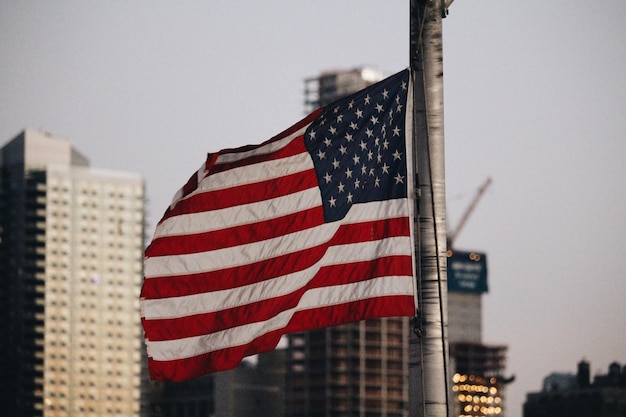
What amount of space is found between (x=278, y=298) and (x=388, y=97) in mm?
2759

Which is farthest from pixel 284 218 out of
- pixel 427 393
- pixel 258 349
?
pixel 427 393

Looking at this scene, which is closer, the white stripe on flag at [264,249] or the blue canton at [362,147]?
the blue canton at [362,147]

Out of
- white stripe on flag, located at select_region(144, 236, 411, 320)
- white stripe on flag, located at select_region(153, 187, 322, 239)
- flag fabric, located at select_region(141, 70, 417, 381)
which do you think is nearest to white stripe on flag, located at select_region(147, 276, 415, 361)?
flag fabric, located at select_region(141, 70, 417, 381)

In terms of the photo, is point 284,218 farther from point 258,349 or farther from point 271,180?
point 258,349

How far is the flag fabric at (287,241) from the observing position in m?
15.3

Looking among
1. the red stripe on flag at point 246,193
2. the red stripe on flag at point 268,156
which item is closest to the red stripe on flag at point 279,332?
the red stripe on flag at point 246,193

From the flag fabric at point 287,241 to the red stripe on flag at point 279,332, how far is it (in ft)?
0.05

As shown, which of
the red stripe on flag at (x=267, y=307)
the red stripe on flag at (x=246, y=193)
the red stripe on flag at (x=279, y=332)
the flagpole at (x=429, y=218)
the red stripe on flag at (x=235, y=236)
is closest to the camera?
the flagpole at (x=429, y=218)

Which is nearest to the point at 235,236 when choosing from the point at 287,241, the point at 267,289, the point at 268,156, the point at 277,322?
the point at 287,241

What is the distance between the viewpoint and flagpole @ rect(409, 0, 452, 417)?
45.3 feet

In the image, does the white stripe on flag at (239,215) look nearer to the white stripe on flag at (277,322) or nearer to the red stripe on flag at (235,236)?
the red stripe on flag at (235,236)

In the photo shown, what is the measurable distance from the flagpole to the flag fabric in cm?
36

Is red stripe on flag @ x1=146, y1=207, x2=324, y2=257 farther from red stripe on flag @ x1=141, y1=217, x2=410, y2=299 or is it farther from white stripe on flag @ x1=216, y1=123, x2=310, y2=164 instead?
white stripe on flag @ x1=216, y1=123, x2=310, y2=164

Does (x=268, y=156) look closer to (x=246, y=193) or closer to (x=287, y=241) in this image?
(x=246, y=193)
